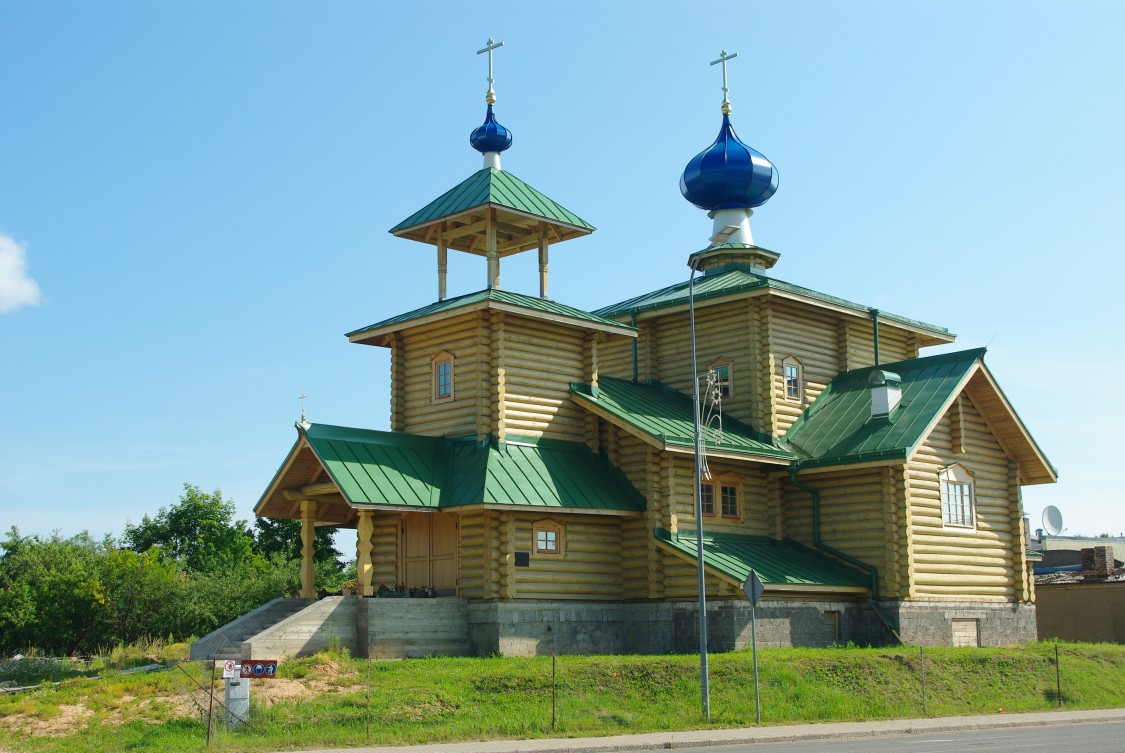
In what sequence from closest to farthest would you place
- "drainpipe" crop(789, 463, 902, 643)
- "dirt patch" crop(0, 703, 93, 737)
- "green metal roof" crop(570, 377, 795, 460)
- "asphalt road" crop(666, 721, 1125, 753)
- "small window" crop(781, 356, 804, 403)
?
"asphalt road" crop(666, 721, 1125, 753) < "dirt patch" crop(0, 703, 93, 737) < "green metal roof" crop(570, 377, 795, 460) < "drainpipe" crop(789, 463, 902, 643) < "small window" crop(781, 356, 804, 403)

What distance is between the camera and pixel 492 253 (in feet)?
104

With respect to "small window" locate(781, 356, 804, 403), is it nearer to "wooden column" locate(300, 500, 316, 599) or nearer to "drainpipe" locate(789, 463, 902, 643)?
"drainpipe" locate(789, 463, 902, 643)

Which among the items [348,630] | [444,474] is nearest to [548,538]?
[444,474]

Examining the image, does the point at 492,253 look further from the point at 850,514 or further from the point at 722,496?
the point at 850,514

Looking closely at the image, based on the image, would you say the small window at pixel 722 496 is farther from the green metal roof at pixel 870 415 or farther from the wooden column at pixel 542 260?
the wooden column at pixel 542 260

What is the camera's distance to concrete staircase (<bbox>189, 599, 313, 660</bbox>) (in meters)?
25.8

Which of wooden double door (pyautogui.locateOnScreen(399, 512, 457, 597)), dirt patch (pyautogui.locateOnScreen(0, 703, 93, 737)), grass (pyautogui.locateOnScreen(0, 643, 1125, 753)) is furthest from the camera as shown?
wooden double door (pyautogui.locateOnScreen(399, 512, 457, 597))

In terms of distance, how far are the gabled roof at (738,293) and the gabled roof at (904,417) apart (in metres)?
2.34

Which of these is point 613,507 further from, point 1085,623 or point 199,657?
point 1085,623

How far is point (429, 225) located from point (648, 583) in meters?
10.4

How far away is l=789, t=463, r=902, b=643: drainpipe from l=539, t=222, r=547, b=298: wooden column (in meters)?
7.74

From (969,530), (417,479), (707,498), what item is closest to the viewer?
(417,479)

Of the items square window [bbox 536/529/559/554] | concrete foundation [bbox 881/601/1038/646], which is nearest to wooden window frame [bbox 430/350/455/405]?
square window [bbox 536/529/559/554]

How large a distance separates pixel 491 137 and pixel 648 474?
10.0 m
